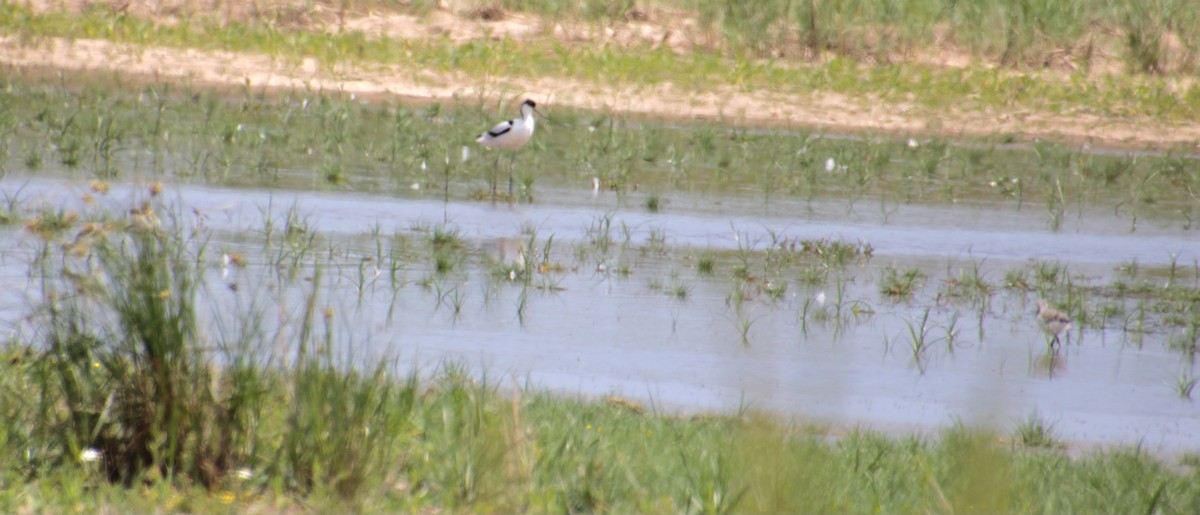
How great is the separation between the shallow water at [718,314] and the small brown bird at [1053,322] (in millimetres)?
141

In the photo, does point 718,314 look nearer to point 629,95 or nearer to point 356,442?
point 356,442

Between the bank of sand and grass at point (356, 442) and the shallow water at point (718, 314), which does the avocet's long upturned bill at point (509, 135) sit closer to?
the shallow water at point (718, 314)

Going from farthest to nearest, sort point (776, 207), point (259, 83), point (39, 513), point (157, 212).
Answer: point (259, 83) → point (776, 207) → point (157, 212) → point (39, 513)

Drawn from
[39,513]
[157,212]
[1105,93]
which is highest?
[1105,93]

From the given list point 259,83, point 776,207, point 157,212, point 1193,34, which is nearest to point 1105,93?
point 1193,34

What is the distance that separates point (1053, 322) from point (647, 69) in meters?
13.4

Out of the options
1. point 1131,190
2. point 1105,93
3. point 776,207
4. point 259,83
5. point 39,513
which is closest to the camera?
point 39,513

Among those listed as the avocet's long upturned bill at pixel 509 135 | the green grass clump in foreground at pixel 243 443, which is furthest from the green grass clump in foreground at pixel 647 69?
the green grass clump in foreground at pixel 243 443

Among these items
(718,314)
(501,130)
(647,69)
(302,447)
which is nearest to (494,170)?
(501,130)

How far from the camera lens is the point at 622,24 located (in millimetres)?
26016

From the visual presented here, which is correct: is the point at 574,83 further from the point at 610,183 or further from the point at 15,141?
the point at 15,141

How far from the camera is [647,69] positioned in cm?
2236

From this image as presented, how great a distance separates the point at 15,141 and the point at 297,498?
1088 cm

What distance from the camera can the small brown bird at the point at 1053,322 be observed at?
9.45 metres
